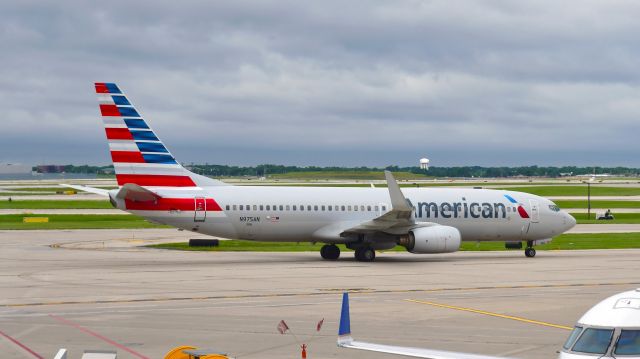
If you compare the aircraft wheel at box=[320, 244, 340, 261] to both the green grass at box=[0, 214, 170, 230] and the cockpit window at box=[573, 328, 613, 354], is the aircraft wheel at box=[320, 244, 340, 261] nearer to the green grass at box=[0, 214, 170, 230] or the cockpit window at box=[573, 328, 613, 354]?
the green grass at box=[0, 214, 170, 230]

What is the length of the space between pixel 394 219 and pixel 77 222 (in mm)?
41034

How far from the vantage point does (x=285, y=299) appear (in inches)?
1117

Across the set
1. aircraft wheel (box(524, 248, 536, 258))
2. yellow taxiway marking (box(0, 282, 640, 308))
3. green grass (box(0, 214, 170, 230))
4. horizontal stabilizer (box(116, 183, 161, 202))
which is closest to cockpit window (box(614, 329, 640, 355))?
yellow taxiway marking (box(0, 282, 640, 308))

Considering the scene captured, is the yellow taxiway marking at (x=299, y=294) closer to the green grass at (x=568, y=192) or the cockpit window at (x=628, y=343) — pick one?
the cockpit window at (x=628, y=343)

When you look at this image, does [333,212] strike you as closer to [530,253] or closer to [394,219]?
[394,219]

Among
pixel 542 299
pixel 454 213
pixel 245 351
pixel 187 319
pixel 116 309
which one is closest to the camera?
pixel 245 351

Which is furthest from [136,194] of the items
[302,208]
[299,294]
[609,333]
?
[609,333]

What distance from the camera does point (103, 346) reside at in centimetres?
2002

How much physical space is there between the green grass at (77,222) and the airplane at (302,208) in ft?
89.6

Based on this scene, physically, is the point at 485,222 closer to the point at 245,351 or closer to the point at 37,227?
the point at 245,351

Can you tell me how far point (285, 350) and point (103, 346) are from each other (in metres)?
3.91

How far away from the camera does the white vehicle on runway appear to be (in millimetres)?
11742

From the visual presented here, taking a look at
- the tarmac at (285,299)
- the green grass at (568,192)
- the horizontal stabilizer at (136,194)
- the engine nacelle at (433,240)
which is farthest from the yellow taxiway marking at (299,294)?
the green grass at (568,192)

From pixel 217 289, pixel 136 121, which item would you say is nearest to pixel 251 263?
pixel 136 121
